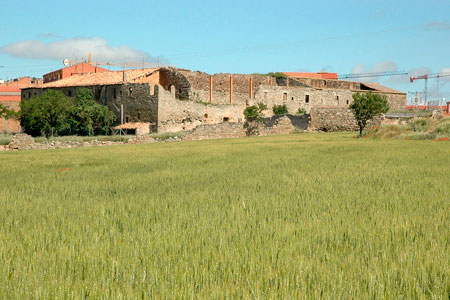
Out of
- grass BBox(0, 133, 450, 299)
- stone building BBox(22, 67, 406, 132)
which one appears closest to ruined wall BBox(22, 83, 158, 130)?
stone building BBox(22, 67, 406, 132)

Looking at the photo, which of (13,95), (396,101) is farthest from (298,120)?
(13,95)

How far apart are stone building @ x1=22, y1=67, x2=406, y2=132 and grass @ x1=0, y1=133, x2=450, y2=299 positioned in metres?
37.5

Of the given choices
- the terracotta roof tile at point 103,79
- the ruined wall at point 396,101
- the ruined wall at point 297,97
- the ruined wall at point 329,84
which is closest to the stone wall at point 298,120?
the ruined wall at point 297,97

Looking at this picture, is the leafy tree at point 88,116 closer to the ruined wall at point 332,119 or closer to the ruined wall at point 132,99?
the ruined wall at point 132,99

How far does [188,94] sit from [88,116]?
11241 mm

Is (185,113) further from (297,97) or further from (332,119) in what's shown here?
(297,97)

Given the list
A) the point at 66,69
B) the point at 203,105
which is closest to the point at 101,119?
the point at 203,105

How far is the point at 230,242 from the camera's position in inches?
166

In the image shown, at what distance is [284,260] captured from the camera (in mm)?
3631

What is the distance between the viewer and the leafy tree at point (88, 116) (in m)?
44.1

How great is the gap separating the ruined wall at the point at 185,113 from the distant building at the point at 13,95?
832 inches

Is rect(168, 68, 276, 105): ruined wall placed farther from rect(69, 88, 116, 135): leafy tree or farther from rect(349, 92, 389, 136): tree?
rect(349, 92, 389, 136): tree

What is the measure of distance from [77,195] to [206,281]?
5188 millimetres

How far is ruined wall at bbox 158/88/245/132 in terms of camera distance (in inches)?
1767
